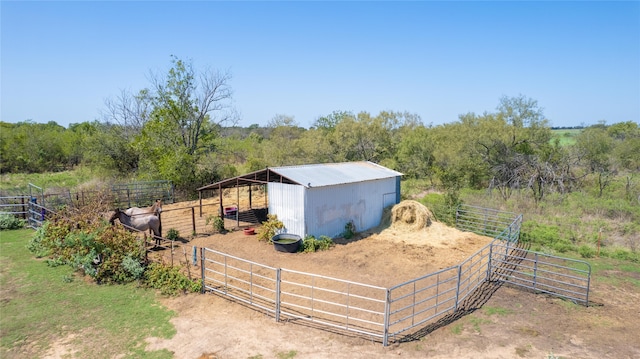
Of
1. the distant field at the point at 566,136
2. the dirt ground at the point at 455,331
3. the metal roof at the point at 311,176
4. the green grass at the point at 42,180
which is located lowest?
the dirt ground at the point at 455,331

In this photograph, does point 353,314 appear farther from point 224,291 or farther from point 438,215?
point 438,215

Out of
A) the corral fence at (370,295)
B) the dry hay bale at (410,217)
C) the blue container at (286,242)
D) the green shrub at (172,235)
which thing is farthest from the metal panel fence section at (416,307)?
the green shrub at (172,235)

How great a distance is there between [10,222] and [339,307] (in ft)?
50.1

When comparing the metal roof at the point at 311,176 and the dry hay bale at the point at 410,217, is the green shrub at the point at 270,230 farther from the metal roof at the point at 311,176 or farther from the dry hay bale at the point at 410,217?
the dry hay bale at the point at 410,217

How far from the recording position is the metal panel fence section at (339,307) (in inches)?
293

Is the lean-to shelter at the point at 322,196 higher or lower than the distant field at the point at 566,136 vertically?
lower

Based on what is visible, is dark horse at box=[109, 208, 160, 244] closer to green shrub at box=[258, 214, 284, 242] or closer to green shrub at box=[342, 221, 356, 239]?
green shrub at box=[258, 214, 284, 242]

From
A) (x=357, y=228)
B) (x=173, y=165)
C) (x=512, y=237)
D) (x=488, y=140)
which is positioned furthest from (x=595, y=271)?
(x=173, y=165)

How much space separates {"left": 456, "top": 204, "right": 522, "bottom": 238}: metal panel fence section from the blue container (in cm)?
773

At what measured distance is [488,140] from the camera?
23.1 metres

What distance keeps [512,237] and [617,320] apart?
528cm

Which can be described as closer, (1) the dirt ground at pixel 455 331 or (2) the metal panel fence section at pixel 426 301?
(1) the dirt ground at pixel 455 331

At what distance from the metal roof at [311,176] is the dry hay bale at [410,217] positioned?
178 cm

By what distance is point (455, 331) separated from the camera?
751 centimetres
